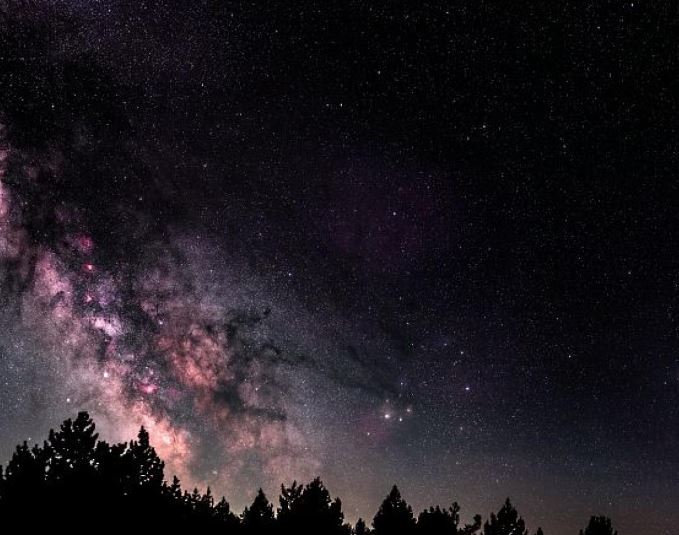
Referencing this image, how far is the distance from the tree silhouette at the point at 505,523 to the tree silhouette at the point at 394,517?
4428mm

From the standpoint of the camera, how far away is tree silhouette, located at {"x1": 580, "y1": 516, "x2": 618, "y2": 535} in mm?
25391

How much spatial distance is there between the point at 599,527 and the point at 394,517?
1107cm

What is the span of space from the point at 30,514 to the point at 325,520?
1629cm

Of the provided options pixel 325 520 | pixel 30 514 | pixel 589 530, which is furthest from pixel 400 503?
pixel 30 514

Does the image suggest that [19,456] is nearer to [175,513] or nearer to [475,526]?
[175,513]

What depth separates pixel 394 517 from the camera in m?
26.4

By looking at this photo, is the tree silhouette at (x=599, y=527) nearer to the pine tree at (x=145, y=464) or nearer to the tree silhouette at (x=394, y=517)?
the tree silhouette at (x=394, y=517)

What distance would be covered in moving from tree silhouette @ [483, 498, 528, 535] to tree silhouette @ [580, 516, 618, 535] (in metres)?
3.21

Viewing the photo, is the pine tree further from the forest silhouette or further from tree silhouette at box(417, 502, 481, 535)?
tree silhouette at box(417, 502, 481, 535)

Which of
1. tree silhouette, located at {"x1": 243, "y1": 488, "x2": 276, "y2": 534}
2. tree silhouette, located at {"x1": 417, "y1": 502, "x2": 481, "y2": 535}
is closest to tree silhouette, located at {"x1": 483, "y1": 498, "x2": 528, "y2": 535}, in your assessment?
tree silhouette, located at {"x1": 417, "y1": 502, "x2": 481, "y2": 535}

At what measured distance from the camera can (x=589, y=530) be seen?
83.5ft

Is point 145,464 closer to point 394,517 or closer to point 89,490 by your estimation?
point 89,490

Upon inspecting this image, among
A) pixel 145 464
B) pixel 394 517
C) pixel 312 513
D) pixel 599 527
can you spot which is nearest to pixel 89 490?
pixel 145 464

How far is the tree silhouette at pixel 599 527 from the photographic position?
2539 centimetres
